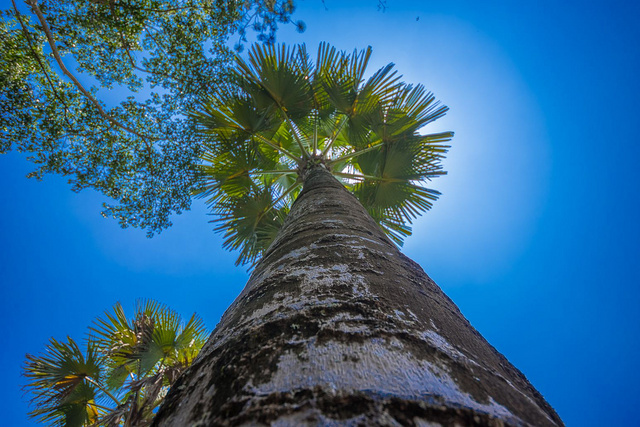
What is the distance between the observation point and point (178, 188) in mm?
5012

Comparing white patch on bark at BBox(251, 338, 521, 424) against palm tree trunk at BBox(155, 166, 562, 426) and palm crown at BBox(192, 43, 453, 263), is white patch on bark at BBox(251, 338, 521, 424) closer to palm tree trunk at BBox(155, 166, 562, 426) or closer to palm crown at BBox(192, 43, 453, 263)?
palm tree trunk at BBox(155, 166, 562, 426)

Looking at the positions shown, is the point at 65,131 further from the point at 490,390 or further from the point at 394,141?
the point at 490,390

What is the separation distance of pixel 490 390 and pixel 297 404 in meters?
0.36

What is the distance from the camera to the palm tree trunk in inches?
16.5

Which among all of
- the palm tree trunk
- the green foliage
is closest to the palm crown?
the green foliage

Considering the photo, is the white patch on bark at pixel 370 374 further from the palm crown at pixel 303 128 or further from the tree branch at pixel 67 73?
the tree branch at pixel 67 73

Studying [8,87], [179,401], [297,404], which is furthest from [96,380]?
[297,404]

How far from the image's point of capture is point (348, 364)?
0.50 metres

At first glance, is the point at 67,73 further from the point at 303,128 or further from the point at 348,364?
the point at 348,364

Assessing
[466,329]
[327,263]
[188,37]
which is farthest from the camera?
[188,37]

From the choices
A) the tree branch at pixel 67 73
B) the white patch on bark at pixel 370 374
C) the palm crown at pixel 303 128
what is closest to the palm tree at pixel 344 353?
the white patch on bark at pixel 370 374

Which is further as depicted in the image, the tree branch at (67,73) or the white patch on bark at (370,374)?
the tree branch at (67,73)

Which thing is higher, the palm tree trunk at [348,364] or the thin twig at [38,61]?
the thin twig at [38,61]

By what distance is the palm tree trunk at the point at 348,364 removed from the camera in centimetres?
42
